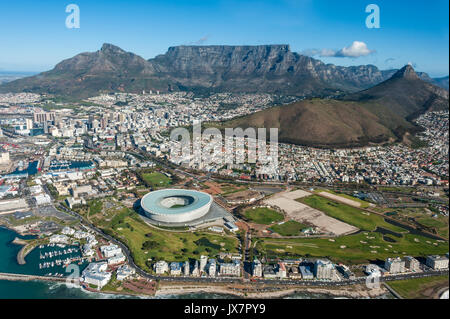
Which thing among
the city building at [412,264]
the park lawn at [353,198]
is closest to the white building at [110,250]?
the city building at [412,264]

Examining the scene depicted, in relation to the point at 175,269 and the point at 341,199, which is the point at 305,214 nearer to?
the point at 341,199

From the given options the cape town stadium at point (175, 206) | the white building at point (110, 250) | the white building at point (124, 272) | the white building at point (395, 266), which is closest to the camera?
A: the white building at point (124, 272)

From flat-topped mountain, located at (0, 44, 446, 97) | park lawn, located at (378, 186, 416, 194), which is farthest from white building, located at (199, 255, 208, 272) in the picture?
flat-topped mountain, located at (0, 44, 446, 97)

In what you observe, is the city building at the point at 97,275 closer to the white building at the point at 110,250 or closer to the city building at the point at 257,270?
the white building at the point at 110,250

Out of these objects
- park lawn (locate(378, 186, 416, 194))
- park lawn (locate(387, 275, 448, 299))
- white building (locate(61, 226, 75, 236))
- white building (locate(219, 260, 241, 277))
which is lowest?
park lawn (locate(387, 275, 448, 299))

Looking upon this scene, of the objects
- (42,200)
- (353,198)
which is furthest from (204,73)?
(42,200)

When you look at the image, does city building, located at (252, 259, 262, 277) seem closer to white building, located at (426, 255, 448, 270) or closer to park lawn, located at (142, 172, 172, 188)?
white building, located at (426, 255, 448, 270)

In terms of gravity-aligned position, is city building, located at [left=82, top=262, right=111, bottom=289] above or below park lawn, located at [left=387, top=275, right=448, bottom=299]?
above
